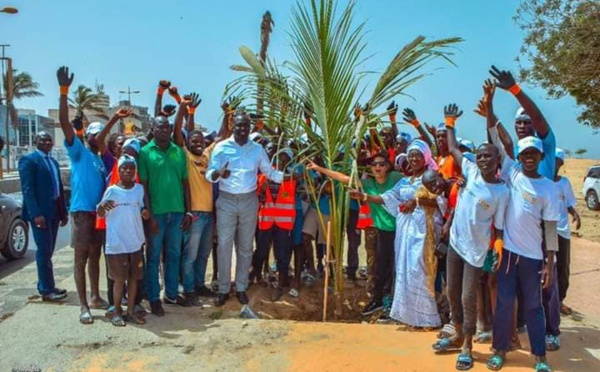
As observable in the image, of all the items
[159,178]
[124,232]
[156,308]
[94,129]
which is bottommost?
[156,308]

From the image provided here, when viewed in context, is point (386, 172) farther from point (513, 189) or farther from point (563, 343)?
point (563, 343)

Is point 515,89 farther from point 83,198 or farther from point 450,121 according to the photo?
point 83,198

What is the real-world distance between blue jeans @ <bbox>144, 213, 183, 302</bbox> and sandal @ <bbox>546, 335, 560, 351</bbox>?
354 cm

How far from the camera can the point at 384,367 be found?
399 centimetres

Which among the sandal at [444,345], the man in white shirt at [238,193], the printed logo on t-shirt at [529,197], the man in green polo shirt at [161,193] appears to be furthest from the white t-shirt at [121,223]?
the printed logo on t-shirt at [529,197]

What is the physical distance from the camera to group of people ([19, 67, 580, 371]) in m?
3.91

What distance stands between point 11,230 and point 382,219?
20.6 feet

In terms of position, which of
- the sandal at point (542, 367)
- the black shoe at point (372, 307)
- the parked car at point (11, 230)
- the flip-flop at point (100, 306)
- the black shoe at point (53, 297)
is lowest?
the black shoe at point (372, 307)

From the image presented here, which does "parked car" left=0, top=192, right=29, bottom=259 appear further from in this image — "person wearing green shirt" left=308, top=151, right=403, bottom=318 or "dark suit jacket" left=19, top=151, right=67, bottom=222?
"person wearing green shirt" left=308, top=151, right=403, bottom=318

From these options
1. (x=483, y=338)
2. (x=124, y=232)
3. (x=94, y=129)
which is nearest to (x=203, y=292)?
(x=124, y=232)

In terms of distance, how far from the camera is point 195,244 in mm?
5609

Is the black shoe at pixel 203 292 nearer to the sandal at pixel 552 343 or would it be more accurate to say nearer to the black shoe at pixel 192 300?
the black shoe at pixel 192 300

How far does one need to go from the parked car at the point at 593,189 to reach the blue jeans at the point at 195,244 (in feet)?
53.1

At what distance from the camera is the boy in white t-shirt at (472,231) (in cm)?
391
